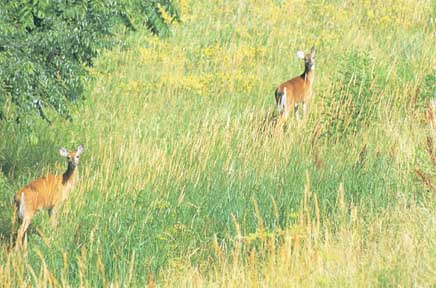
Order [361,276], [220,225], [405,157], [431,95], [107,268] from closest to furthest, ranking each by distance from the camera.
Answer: [361,276] → [107,268] → [220,225] → [405,157] → [431,95]

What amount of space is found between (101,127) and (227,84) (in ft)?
8.56

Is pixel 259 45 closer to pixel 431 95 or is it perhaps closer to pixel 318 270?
pixel 431 95

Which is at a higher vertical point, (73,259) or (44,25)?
(44,25)

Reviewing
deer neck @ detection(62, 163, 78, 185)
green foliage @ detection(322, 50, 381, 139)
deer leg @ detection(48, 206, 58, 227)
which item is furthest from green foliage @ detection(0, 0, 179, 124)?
green foliage @ detection(322, 50, 381, 139)

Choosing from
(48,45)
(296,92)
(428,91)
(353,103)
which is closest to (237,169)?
(353,103)

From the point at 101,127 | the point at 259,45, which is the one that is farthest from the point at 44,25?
the point at 259,45

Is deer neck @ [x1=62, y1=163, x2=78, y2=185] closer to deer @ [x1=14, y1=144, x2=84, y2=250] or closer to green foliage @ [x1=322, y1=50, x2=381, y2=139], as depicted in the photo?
deer @ [x1=14, y1=144, x2=84, y2=250]

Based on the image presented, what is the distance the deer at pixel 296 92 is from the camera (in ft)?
39.8

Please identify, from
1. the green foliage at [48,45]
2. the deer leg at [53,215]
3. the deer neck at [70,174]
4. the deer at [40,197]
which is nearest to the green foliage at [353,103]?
the green foliage at [48,45]

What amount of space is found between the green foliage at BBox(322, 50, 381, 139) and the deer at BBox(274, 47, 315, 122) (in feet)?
2.26

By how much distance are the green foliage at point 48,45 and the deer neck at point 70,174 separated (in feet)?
1.56

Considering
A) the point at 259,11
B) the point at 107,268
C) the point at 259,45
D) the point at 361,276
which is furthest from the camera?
the point at 259,11

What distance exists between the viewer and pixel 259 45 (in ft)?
51.2

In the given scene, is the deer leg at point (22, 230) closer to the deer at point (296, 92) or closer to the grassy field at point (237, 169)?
the grassy field at point (237, 169)
